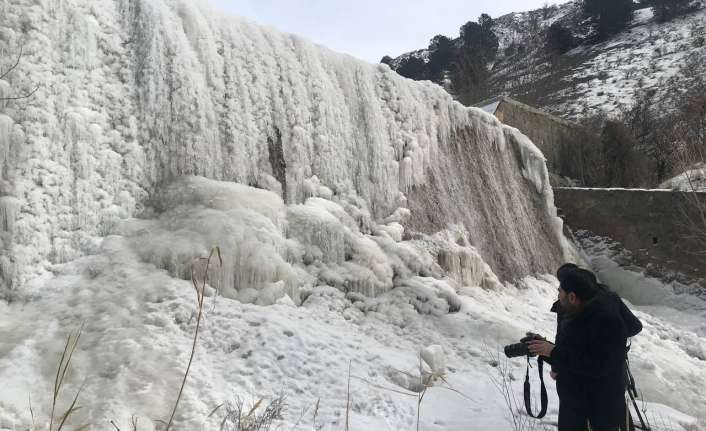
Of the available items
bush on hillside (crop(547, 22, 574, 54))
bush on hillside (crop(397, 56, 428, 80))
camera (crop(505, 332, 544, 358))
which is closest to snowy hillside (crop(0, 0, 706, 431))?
camera (crop(505, 332, 544, 358))

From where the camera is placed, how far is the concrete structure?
1783cm

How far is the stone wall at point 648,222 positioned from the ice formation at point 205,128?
4038mm

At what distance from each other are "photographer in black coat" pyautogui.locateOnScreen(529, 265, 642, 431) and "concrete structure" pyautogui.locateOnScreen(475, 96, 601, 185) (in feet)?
52.0

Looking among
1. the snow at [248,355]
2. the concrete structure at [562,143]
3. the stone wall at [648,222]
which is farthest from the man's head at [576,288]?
the concrete structure at [562,143]

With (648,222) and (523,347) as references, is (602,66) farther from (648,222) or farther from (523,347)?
(523,347)

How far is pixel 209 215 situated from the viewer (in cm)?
475

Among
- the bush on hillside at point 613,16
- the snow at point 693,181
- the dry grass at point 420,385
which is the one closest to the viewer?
the dry grass at point 420,385

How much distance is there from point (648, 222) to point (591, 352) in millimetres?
10591

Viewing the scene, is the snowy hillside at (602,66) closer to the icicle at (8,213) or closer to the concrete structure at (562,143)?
the concrete structure at (562,143)

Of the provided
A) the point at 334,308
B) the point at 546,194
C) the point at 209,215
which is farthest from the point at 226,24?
the point at 546,194

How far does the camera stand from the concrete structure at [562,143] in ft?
58.5

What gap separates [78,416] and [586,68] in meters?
39.7

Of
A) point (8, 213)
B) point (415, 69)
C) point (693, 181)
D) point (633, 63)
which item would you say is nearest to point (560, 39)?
point (633, 63)

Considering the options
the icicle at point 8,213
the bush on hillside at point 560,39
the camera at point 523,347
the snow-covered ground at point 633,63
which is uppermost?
the bush on hillside at point 560,39
